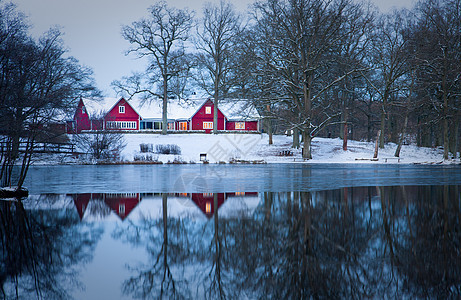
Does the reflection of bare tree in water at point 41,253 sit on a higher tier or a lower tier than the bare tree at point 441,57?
lower

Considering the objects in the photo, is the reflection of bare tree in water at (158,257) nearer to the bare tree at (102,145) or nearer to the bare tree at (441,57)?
the bare tree at (102,145)

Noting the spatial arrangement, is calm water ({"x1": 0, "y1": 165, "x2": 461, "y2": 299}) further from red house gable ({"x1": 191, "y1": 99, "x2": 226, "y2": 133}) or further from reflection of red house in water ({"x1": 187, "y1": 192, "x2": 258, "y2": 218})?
red house gable ({"x1": 191, "y1": 99, "x2": 226, "y2": 133})

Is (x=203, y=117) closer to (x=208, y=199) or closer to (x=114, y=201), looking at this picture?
(x=208, y=199)

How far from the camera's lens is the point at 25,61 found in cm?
1708

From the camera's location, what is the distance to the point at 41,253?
25.7 feet

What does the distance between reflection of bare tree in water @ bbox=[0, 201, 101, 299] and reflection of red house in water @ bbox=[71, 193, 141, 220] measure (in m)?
1.26

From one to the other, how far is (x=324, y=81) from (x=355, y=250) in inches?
1430

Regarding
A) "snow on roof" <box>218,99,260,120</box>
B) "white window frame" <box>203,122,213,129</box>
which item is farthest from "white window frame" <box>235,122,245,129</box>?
"white window frame" <box>203,122,213,129</box>

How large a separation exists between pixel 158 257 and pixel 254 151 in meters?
39.7

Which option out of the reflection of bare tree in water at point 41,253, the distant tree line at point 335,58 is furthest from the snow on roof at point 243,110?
the reflection of bare tree in water at point 41,253

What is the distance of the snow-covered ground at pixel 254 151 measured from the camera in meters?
41.5

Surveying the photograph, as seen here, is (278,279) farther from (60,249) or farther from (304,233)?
(60,249)

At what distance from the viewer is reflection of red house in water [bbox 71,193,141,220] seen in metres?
12.3

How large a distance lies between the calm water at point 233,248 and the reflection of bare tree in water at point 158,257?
22mm
